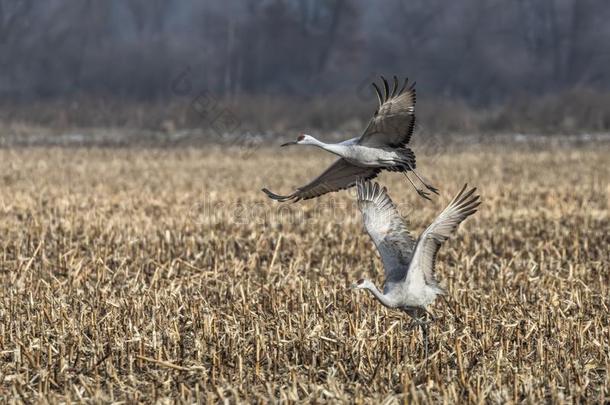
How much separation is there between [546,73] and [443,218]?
57.1m

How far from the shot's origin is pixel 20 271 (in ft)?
26.1

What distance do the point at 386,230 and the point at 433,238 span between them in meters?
0.39

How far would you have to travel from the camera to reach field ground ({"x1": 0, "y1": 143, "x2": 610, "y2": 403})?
493 centimetres

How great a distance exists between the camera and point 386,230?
19.0ft

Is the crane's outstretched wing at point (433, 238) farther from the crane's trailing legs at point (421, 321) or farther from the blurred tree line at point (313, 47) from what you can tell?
the blurred tree line at point (313, 47)

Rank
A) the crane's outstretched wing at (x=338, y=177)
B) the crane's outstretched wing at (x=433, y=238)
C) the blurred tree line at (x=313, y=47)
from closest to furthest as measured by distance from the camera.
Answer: the crane's outstretched wing at (x=433, y=238)
the crane's outstretched wing at (x=338, y=177)
the blurred tree line at (x=313, y=47)

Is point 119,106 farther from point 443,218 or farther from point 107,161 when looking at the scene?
point 443,218

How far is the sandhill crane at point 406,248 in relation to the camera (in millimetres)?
5461

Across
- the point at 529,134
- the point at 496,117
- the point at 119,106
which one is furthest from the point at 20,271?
the point at 119,106

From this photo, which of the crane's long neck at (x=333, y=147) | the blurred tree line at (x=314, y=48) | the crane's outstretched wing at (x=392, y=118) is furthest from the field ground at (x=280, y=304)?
the blurred tree line at (x=314, y=48)

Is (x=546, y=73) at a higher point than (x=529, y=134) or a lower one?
higher

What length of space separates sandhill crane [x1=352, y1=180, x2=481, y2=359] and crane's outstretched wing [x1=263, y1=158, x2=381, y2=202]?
0.52 metres

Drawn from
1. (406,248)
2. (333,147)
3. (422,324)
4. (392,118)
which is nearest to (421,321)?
(422,324)

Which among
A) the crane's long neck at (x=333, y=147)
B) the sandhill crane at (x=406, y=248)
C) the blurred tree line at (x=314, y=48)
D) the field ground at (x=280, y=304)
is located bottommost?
the field ground at (x=280, y=304)
